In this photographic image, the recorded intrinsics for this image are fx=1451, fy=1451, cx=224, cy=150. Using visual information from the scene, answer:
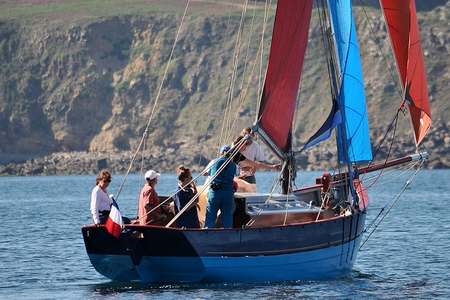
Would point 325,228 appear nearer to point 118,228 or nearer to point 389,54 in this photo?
point 118,228

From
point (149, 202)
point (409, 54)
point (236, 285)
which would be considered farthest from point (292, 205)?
point (409, 54)

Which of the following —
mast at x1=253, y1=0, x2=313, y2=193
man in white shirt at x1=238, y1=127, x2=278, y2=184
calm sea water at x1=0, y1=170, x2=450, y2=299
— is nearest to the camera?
calm sea water at x1=0, y1=170, x2=450, y2=299

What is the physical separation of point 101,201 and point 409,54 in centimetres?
695

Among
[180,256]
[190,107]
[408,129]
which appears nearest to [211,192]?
[180,256]

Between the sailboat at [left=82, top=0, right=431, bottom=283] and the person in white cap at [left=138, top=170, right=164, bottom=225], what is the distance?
3.27ft

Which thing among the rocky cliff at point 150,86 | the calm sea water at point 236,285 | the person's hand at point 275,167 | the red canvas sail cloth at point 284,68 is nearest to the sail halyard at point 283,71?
the red canvas sail cloth at point 284,68

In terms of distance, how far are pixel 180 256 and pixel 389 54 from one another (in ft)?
374

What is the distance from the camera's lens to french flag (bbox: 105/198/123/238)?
24969 mm

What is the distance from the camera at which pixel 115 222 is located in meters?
25.0

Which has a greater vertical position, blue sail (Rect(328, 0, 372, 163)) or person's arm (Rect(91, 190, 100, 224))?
A: blue sail (Rect(328, 0, 372, 163))

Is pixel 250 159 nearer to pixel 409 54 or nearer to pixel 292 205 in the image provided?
pixel 292 205

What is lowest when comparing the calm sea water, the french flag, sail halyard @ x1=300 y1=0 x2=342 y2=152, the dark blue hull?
the calm sea water

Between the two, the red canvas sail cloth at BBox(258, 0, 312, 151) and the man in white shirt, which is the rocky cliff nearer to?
the man in white shirt

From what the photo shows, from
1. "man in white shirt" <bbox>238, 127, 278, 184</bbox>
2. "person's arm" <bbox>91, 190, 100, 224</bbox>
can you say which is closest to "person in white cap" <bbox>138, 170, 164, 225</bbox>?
"person's arm" <bbox>91, 190, 100, 224</bbox>
